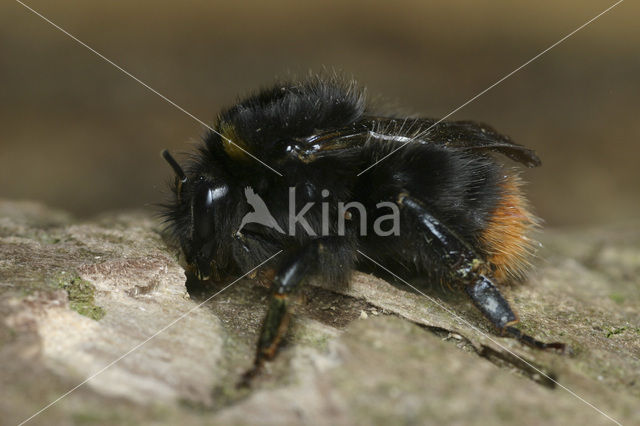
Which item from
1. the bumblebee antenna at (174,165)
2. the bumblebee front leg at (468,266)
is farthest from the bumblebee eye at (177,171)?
the bumblebee front leg at (468,266)

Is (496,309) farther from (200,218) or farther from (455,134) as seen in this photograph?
(200,218)

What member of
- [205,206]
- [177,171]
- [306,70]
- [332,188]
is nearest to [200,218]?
[205,206]

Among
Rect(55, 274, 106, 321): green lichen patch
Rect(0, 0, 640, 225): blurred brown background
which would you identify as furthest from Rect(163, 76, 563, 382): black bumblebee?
Rect(0, 0, 640, 225): blurred brown background

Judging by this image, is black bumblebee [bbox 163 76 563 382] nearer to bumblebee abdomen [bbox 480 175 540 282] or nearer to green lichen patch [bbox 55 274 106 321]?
bumblebee abdomen [bbox 480 175 540 282]

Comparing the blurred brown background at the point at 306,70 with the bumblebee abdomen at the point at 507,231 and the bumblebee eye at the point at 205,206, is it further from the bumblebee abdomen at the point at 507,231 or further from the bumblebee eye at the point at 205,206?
the bumblebee eye at the point at 205,206

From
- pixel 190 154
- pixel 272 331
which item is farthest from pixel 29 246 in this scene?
pixel 272 331

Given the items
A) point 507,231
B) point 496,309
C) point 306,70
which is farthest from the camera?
point 306,70

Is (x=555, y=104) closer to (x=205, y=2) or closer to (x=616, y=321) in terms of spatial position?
(x=205, y=2)
